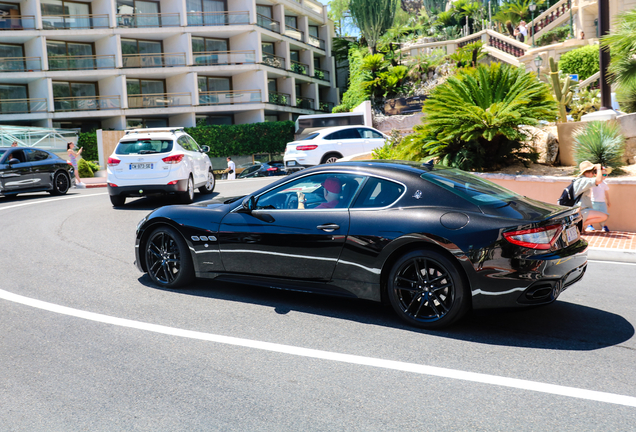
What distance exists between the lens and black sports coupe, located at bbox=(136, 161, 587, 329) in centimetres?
472

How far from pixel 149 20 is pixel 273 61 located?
33.7ft

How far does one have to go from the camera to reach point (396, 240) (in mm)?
5023

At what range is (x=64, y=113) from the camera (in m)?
44.0

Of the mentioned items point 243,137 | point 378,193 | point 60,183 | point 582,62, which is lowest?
point 378,193

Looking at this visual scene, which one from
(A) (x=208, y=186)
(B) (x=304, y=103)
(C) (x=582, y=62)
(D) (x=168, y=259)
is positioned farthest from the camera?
(B) (x=304, y=103)

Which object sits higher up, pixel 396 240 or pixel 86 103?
pixel 86 103

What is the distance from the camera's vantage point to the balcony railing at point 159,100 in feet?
152

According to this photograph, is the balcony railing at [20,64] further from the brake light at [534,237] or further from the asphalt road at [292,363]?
the brake light at [534,237]

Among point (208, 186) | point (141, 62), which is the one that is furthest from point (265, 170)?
point (141, 62)

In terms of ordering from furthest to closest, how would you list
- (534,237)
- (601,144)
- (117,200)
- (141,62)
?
(141,62) < (117,200) < (601,144) < (534,237)

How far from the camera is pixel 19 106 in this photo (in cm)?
4356

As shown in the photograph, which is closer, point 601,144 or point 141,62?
point 601,144

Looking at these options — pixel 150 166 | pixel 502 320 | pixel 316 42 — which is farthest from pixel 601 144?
pixel 316 42

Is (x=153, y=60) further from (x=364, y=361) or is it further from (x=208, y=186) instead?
(x=364, y=361)
